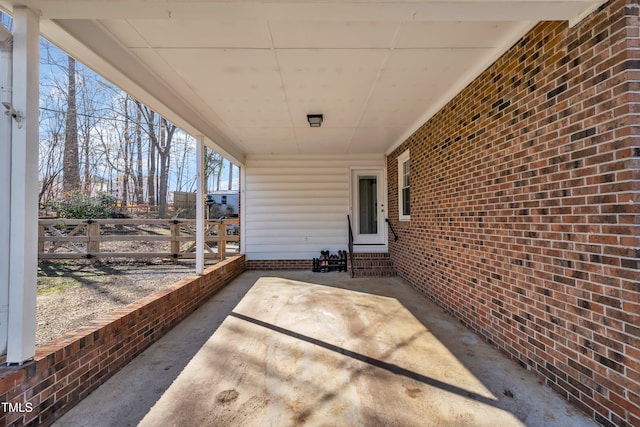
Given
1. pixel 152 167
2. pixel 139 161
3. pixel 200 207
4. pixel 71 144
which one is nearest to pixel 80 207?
pixel 71 144

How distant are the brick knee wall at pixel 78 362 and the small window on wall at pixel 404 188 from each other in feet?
14.1

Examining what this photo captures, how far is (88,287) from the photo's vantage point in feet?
16.1

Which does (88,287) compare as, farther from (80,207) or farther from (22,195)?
(80,207)

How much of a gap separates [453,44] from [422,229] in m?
2.83

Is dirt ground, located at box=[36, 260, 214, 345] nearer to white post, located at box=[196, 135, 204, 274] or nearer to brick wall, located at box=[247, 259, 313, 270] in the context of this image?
white post, located at box=[196, 135, 204, 274]

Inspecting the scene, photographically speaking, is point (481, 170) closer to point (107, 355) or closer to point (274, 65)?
point (274, 65)

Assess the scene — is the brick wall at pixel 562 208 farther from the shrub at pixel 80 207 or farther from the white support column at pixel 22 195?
the shrub at pixel 80 207

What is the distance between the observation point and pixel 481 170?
301 cm

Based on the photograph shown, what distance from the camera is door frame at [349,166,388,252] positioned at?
6812 mm

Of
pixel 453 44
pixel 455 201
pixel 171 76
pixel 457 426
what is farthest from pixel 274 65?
pixel 457 426

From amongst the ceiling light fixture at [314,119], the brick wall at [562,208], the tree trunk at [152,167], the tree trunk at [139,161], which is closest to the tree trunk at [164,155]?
the tree trunk at [152,167]

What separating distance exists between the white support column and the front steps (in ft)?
17.1

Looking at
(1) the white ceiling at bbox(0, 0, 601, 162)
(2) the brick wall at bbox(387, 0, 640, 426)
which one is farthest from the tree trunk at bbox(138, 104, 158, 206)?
(2) the brick wall at bbox(387, 0, 640, 426)

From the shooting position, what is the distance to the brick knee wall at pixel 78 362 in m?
1.58
